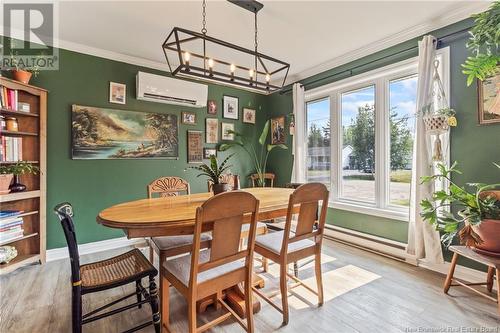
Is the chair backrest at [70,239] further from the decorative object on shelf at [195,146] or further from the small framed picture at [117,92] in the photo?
the decorative object on shelf at [195,146]

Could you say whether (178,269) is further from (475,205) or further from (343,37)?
(343,37)

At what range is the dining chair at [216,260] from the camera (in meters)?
1.25

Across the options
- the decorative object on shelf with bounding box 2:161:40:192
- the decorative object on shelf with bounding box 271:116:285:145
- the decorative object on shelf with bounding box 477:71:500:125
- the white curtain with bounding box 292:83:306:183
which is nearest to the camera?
the decorative object on shelf with bounding box 477:71:500:125

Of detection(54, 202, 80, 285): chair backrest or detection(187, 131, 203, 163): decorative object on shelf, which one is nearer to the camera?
detection(54, 202, 80, 285): chair backrest

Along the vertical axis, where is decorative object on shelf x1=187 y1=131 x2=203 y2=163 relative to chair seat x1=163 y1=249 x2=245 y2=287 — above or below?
above

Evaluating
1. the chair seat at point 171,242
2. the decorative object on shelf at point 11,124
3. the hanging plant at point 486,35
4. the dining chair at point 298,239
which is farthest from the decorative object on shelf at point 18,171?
the hanging plant at point 486,35

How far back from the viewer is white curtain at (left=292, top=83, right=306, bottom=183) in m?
3.85

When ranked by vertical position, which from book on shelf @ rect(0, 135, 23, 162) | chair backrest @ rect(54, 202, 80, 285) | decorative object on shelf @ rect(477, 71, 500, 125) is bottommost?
chair backrest @ rect(54, 202, 80, 285)

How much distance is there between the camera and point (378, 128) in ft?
9.82

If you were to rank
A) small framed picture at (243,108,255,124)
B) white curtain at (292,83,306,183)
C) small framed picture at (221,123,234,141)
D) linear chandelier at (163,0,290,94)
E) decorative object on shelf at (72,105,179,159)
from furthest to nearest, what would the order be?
small framed picture at (243,108,255,124), small framed picture at (221,123,234,141), white curtain at (292,83,306,183), decorative object on shelf at (72,105,179,159), linear chandelier at (163,0,290,94)

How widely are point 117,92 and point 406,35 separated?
3.58 meters

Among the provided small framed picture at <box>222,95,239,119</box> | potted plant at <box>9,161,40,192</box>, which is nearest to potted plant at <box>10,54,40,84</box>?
potted plant at <box>9,161,40,192</box>

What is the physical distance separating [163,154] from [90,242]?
1450mm

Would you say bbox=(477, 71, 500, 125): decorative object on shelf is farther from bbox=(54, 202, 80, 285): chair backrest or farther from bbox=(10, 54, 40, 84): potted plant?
bbox=(10, 54, 40, 84): potted plant
